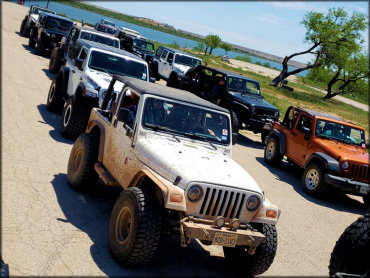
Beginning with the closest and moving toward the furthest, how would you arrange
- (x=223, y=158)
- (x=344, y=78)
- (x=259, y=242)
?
(x=259, y=242) → (x=223, y=158) → (x=344, y=78)

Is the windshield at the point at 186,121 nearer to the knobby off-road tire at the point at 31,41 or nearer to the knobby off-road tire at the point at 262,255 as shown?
the knobby off-road tire at the point at 262,255

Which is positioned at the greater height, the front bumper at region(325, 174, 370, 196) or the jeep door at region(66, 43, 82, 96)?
the jeep door at region(66, 43, 82, 96)

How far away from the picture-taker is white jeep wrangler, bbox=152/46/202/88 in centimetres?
2166

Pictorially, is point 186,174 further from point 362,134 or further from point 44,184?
point 362,134

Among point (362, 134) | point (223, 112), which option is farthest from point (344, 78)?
point (223, 112)

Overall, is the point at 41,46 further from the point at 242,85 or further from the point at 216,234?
the point at 216,234

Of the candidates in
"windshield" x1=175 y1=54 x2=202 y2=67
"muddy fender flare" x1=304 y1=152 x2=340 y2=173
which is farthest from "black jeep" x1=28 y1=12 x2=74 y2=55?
"muddy fender flare" x1=304 y1=152 x2=340 y2=173

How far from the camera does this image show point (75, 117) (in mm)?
9086

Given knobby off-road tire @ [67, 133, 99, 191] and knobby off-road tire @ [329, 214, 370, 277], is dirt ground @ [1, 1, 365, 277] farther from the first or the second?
knobby off-road tire @ [329, 214, 370, 277]

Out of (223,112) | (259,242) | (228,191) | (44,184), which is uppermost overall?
(223,112)

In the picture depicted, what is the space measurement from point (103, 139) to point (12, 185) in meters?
1.41

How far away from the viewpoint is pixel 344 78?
159 ft

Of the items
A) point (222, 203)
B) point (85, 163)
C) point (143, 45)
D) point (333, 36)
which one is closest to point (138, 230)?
point (222, 203)

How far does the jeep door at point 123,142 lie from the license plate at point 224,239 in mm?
1377
